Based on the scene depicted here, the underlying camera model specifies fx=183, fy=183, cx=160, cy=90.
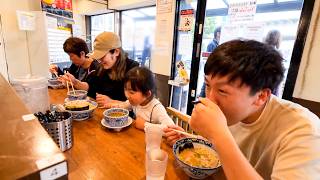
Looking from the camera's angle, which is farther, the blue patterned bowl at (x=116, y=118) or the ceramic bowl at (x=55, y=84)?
the ceramic bowl at (x=55, y=84)

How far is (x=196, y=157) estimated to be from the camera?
84 cm

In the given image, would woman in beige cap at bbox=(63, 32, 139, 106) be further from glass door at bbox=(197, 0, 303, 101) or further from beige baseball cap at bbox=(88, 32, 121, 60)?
glass door at bbox=(197, 0, 303, 101)

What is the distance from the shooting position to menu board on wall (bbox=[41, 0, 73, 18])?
2941 mm

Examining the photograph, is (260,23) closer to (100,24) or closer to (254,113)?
(254,113)

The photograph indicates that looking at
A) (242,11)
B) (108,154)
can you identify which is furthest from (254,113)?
(242,11)

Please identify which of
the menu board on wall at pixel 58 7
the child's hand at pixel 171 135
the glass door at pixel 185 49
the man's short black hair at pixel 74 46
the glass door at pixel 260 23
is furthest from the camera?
the menu board on wall at pixel 58 7

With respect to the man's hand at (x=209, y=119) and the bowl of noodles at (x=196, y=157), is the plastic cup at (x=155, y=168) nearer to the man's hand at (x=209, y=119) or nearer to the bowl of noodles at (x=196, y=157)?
the bowl of noodles at (x=196, y=157)

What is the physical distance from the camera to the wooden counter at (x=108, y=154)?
735 mm

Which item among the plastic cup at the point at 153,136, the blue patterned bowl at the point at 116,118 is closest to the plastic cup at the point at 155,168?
the plastic cup at the point at 153,136

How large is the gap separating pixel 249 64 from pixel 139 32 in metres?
3.47

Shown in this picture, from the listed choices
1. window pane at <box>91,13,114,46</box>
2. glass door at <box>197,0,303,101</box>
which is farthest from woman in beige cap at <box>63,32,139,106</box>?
window pane at <box>91,13,114,46</box>

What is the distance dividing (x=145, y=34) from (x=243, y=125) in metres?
3.20

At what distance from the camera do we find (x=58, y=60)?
344 cm

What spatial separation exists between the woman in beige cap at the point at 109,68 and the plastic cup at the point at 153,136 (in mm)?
927
